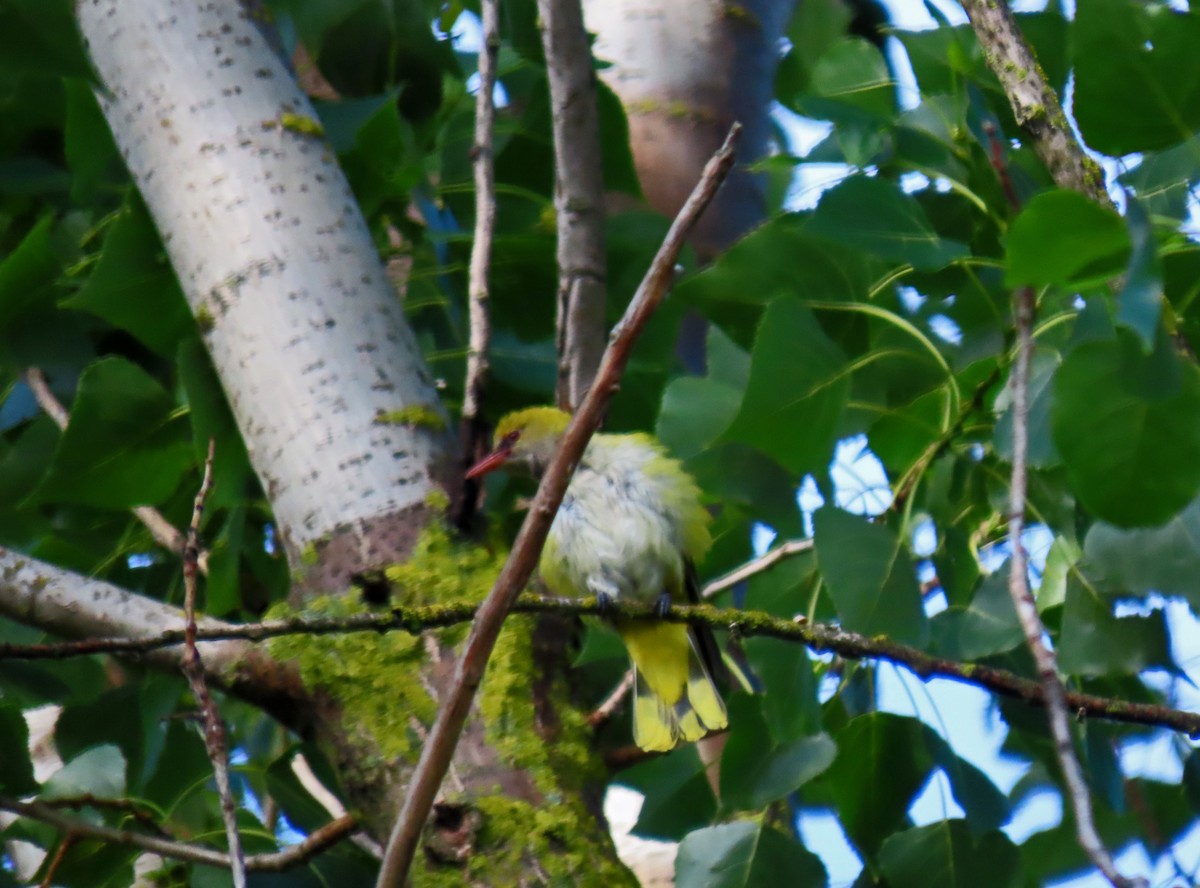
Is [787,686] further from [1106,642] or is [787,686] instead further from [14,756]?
[14,756]

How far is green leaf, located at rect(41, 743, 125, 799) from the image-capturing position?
213cm

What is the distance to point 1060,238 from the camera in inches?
45.8

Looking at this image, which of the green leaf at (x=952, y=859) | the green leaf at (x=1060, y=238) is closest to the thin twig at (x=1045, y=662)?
the green leaf at (x=1060, y=238)

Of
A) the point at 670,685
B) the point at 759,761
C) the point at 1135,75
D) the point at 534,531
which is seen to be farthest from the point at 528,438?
the point at 534,531

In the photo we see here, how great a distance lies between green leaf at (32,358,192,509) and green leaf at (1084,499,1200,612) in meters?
1.49

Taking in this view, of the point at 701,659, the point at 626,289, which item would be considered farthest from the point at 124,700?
the point at 626,289

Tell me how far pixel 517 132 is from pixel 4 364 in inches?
41.0

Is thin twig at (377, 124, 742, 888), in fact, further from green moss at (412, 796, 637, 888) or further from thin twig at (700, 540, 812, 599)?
thin twig at (700, 540, 812, 599)

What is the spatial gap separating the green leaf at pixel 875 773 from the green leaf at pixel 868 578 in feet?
0.64

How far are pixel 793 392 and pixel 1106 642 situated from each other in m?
0.52

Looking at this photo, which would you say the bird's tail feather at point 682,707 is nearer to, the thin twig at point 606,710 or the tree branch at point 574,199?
the thin twig at point 606,710

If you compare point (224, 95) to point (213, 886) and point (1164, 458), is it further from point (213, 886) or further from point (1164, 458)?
point (1164, 458)

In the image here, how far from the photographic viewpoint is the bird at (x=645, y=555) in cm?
237

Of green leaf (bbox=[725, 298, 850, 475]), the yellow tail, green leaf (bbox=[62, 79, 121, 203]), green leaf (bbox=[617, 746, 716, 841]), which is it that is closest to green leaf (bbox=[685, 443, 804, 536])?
green leaf (bbox=[725, 298, 850, 475])
